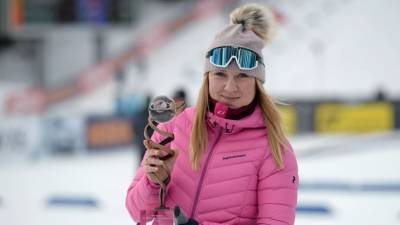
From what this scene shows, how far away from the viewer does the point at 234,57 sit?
1.88 m

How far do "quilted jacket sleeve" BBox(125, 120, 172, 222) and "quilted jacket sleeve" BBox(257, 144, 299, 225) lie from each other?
0.87 ft

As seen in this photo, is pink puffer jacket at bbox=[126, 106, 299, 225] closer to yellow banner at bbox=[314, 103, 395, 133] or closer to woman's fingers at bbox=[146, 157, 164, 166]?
woman's fingers at bbox=[146, 157, 164, 166]

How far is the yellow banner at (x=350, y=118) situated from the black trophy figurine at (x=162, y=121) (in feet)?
46.0

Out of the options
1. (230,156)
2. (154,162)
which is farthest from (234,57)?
(154,162)

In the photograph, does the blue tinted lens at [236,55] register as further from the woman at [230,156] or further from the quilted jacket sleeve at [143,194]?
the quilted jacket sleeve at [143,194]

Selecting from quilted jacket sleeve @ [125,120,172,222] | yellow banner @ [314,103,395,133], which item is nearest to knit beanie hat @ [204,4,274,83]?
quilted jacket sleeve @ [125,120,172,222]

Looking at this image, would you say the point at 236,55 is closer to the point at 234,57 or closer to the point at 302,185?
the point at 234,57

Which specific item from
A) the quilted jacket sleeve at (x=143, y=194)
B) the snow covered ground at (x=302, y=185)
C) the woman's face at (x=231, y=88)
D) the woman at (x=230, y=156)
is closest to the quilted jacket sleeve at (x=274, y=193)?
the woman at (x=230, y=156)

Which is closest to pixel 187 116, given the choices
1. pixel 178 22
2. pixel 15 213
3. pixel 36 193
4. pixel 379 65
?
pixel 15 213

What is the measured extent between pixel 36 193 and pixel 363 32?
43.9 ft

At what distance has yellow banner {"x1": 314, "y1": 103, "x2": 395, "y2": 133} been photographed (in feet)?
50.7

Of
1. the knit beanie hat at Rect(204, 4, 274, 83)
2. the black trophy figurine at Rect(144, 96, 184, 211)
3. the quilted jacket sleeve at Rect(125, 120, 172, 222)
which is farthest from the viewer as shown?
the knit beanie hat at Rect(204, 4, 274, 83)

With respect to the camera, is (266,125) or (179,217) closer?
(179,217)

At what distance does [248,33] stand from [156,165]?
49 cm
